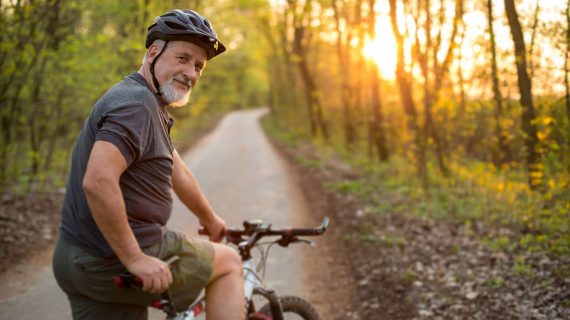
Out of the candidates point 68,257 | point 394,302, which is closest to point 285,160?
point 394,302

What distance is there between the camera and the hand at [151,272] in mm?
2092

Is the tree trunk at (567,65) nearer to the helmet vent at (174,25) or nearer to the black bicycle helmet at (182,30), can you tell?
the black bicycle helmet at (182,30)

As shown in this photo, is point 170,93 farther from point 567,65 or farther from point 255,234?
point 567,65

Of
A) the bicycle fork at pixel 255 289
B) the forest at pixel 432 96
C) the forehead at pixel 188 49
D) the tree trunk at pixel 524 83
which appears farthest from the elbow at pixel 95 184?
the tree trunk at pixel 524 83

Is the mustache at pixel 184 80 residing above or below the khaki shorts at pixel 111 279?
above

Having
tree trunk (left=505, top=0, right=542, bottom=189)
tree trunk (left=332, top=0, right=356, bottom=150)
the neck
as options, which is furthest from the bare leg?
tree trunk (left=332, top=0, right=356, bottom=150)

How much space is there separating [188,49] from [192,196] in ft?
3.14

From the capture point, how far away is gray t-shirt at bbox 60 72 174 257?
6.87ft

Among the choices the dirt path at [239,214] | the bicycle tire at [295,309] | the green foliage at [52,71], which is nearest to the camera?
the bicycle tire at [295,309]

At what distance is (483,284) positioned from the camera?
5484 millimetres

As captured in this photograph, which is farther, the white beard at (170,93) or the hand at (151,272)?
the white beard at (170,93)

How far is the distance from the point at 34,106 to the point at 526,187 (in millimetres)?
9336

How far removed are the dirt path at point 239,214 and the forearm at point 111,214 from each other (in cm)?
333

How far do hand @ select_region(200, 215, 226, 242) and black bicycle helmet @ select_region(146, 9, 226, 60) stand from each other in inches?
44.5
